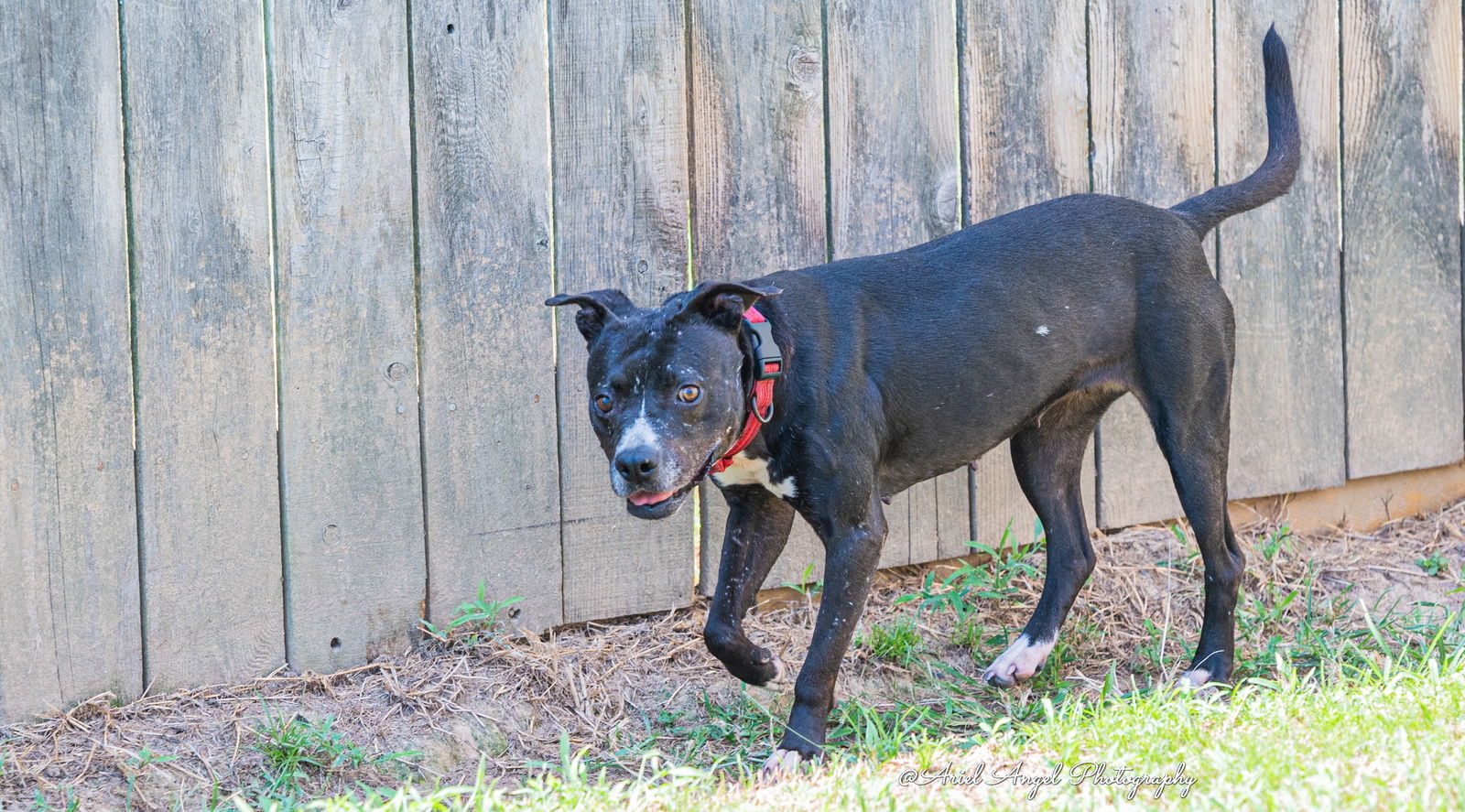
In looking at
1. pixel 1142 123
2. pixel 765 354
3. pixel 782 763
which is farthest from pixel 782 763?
pixel 1142 123

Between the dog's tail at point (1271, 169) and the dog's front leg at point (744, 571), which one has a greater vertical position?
the dog's tail at point (1271, 169)

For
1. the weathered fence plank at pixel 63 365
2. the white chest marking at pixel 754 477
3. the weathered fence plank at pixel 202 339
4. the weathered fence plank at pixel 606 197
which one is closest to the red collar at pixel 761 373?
the white chest marking at pixel 754 477

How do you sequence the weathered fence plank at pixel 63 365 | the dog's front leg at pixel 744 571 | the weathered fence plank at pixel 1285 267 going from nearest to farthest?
the weathered fence plank at pixel 63 365 → the dog's front leg at pixel 744 571 → the weathered fence plank at pixel 1285 267

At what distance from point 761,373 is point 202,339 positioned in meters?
1.53

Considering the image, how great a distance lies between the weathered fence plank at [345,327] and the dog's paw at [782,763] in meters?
1.27

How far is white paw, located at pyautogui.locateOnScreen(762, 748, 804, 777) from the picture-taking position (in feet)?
11.2

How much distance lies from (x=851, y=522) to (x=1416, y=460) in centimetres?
309

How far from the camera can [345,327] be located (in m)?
3.86

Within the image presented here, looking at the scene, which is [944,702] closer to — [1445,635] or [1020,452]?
[1020,452]

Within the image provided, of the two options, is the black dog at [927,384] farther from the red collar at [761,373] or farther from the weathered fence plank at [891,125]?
the weathered fence plank at [891,125]

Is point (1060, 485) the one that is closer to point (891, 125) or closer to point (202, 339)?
point (891, 125)

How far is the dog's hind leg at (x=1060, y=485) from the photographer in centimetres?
437

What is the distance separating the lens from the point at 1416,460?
5520mm

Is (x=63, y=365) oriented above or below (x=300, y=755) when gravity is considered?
above
